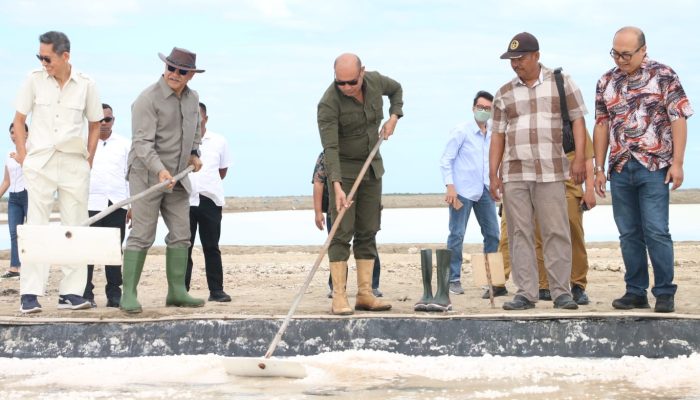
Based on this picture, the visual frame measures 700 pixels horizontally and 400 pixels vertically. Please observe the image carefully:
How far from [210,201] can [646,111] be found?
11.7 feet

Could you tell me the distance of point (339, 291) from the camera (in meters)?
7.18

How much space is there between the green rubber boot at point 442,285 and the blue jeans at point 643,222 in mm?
1236

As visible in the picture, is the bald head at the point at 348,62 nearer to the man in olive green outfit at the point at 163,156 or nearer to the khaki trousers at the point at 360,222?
the khaki trousers at the point at 360,222

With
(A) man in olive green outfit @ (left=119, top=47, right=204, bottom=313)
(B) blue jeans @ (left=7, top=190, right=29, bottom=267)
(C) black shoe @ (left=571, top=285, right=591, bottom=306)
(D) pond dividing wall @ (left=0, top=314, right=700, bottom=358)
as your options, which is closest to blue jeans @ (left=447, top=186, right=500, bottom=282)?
(C) black shoe @ (left=571, top=285, right=591, bottom=306)

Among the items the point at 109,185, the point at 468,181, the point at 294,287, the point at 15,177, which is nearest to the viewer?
the point at 109,185

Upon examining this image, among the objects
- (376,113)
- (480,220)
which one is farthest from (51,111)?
(480,220)

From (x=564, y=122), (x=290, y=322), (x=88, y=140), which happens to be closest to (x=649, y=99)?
(x=564, y=122)

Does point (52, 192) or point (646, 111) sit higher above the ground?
point (646, 111)

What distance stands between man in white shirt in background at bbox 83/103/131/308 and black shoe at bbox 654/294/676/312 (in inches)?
162

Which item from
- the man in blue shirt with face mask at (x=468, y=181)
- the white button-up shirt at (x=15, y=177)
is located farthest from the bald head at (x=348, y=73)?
the white button-up shirt at (x=15, y=177)

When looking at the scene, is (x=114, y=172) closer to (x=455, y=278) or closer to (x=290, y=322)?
(x=290, y=322)

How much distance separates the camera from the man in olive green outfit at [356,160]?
7164 millimetres

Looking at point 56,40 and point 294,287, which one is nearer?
point 56,40

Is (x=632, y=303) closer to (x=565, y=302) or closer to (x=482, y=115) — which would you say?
(x=565, y=302)
